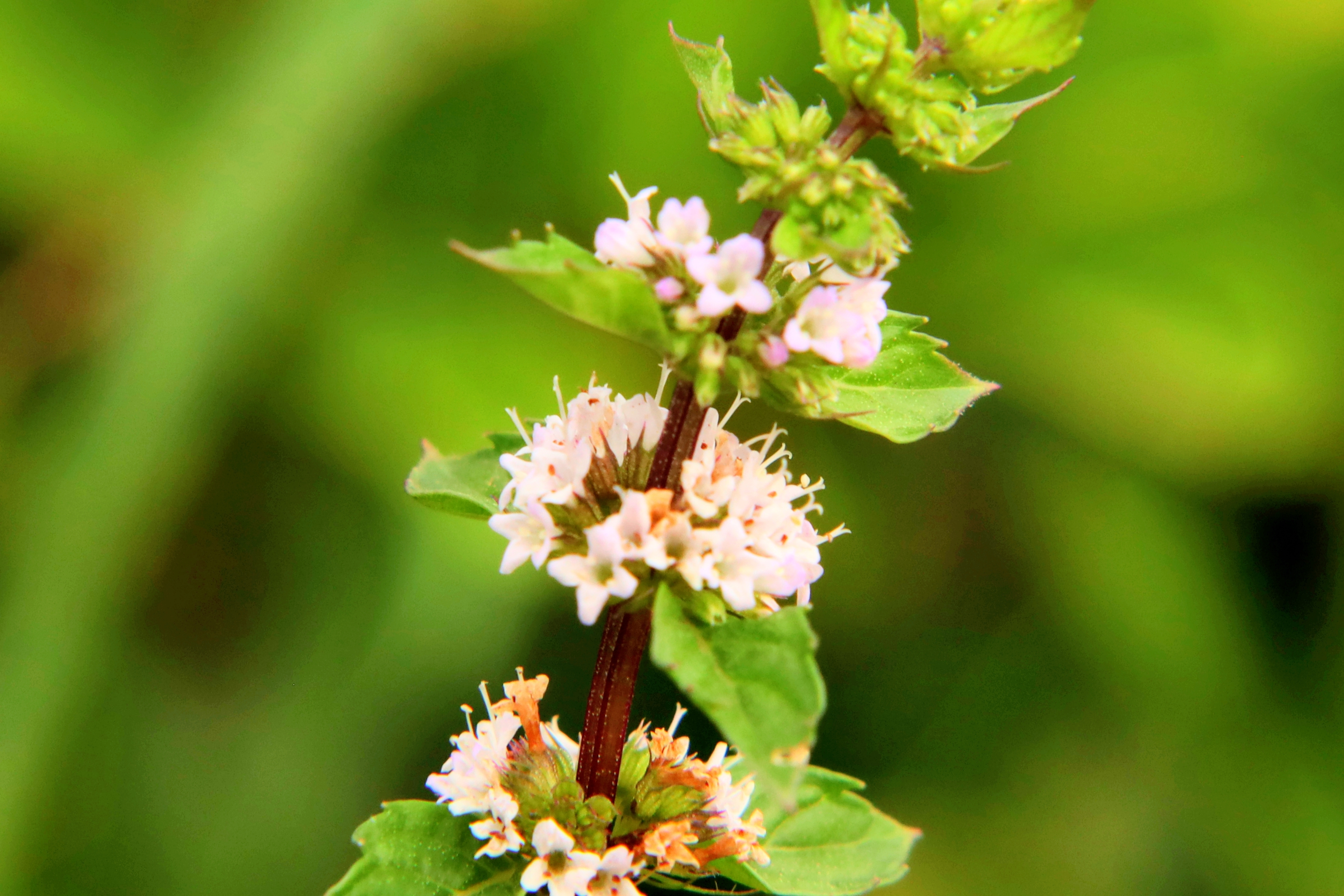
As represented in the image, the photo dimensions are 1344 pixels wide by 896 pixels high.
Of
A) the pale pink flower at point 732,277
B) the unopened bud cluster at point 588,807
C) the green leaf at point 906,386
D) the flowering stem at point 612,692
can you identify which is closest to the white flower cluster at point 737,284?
the pale pink flower at point 732,277

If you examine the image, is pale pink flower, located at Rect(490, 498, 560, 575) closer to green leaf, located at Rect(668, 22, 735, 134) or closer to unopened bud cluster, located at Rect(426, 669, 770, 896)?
unopened bud cluster, located at Rect(426, 669, 770, 896)

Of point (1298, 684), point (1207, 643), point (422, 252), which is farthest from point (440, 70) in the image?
point (1298, 684)

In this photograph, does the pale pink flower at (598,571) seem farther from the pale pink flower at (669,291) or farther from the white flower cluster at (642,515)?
the pale pink flower at (669,291)

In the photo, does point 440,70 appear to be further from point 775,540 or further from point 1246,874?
point 1246,874

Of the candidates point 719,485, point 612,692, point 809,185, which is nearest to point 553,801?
Result: point 612,692

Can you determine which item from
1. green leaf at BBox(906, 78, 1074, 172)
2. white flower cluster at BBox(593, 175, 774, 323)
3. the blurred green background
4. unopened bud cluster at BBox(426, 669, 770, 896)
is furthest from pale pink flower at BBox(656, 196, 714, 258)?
the blurred green background

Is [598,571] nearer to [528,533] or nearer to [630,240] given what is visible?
[528,533]
